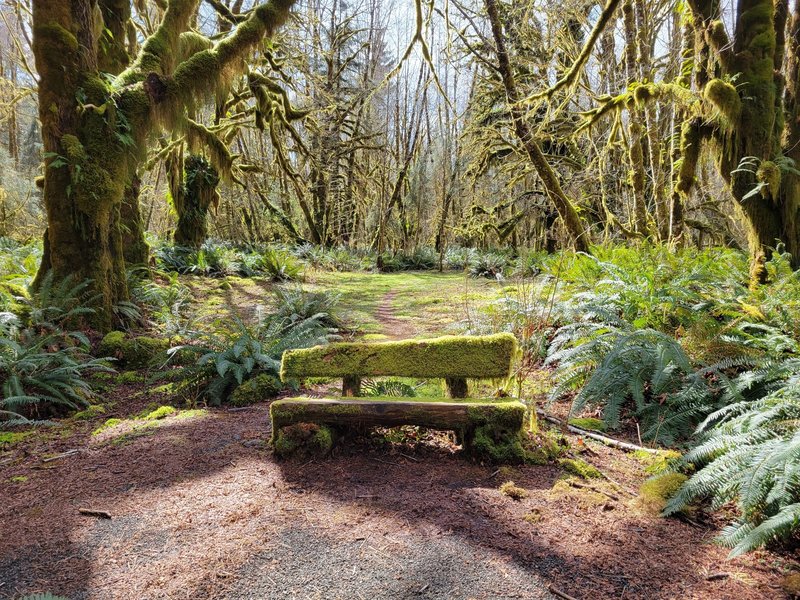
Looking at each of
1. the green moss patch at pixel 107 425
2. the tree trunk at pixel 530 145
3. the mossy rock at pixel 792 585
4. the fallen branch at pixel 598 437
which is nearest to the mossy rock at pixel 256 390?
the green moss patch at pixel 107 425

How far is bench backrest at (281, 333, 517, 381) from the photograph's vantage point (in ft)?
9.96

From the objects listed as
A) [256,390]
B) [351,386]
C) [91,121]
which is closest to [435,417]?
[351,386]

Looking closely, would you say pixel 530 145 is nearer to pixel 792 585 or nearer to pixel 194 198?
pixel 792 585

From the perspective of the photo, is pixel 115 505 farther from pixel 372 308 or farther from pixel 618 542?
pixel 372 308

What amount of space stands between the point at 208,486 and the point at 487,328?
3463 mm

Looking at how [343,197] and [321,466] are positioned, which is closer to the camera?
[321,466]

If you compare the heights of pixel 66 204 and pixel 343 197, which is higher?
pixel 343 197

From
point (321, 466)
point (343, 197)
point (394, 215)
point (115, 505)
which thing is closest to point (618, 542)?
point (321, 466)

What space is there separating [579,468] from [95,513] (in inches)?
110

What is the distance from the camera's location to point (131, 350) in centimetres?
525

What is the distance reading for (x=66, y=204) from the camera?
16.9 feet

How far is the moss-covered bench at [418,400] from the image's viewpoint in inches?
110

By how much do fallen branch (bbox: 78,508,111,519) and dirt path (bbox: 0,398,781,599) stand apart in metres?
0.03

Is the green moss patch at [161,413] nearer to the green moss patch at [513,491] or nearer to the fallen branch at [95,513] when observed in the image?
the fallen branch at [95,513]
